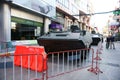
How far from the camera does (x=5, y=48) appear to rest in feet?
43.5

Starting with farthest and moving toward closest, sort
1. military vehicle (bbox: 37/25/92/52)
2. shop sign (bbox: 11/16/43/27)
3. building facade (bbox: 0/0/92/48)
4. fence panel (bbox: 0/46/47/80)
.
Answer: shop sign (bbox: 11/16/43/27)
building facade (bbox: 0/0/92/48)
military vehicle (bbox: 37/25/92/52)
fence panel (bbox: 0/46/47/80)

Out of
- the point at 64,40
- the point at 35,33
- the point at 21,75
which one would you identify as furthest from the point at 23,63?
the point at 35,33

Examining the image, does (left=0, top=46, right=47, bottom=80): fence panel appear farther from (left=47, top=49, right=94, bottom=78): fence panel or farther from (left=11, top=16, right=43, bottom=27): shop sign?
(left=11, top=16, right=43, bottom=27): shop sign

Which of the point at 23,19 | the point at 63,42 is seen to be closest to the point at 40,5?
the point at 23,19

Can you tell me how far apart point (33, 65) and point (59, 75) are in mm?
1464

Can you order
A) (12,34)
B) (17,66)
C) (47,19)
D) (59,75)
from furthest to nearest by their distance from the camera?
1. (47,19)
2. (12,34)
3. (17,66)
4. (59,75)

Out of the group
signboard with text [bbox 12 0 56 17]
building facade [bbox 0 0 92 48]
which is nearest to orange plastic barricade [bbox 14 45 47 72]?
building facade [bbox 0 0 92 48]

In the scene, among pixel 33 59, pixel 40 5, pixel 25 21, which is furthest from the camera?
pixel 40 5

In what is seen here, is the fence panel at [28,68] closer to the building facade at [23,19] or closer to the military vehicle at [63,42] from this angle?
the military vehicle at [63,42]

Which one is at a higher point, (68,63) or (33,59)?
(33,59)

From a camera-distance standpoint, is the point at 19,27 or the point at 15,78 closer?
the point at 15,78

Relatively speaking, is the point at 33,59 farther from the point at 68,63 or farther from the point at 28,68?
the point at 68,63

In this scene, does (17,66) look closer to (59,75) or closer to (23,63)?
(23,63)

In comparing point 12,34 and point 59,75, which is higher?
point 12,34
